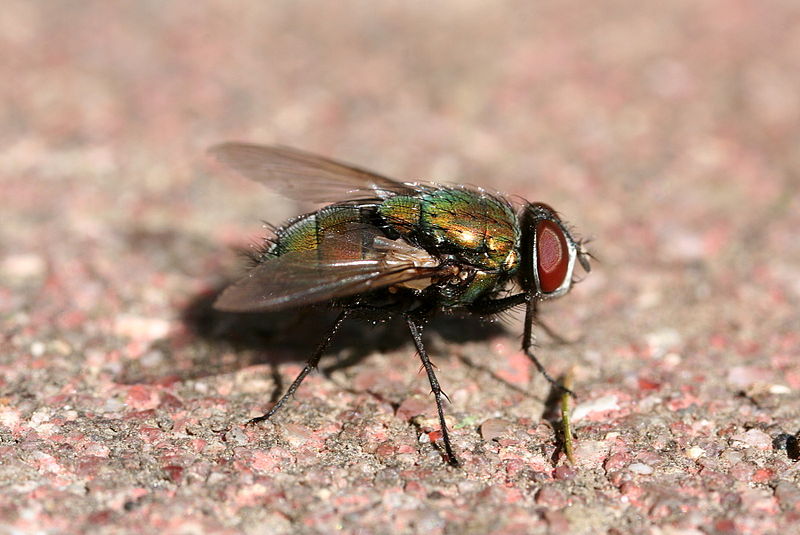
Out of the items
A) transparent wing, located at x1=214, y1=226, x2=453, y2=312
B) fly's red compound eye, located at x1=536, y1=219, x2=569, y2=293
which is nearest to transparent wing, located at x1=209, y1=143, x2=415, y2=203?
transparent wing, located at x1=214, y1=226, x2=453, y2=312

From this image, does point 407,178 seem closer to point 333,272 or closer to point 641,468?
point 333,272

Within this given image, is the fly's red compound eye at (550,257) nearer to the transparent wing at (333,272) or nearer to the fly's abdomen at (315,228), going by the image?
the transparent wing at (333,272)

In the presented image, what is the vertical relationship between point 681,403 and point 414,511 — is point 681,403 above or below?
above

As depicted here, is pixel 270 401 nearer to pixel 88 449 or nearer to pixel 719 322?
pixel 88 449

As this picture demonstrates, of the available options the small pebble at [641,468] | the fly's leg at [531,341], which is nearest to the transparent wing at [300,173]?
the fly's leg at [531,341]

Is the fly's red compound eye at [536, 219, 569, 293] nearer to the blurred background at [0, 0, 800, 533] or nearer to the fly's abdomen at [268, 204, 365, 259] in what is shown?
the blurred background at [0, 0, 800, 533]

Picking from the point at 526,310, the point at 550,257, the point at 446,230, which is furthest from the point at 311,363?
the point at 550,257

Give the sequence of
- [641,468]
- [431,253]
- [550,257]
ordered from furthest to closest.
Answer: [550,257] < [431,253] < [641,468]

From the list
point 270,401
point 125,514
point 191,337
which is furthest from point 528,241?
point 125,514
